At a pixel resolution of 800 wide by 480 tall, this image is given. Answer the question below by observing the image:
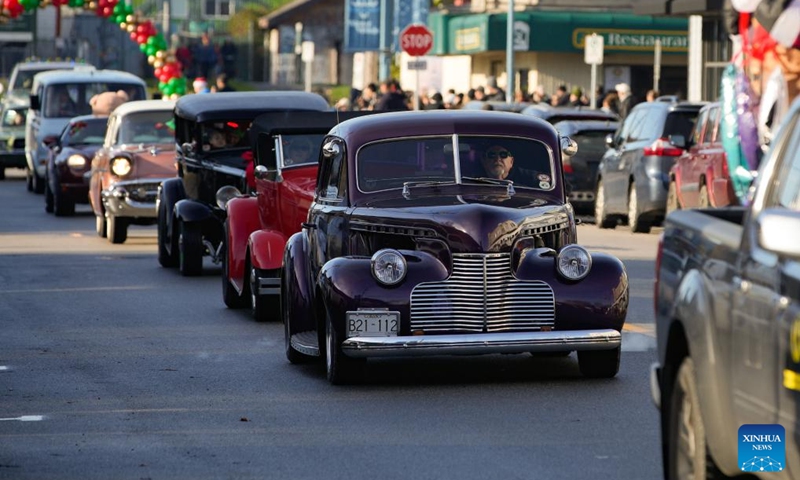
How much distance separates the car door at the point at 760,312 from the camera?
567 cm

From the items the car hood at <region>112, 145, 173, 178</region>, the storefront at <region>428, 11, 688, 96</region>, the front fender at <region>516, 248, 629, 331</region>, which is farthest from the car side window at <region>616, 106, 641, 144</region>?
the storefront at <region>428, 11, 688, 96</region>

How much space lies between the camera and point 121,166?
77.0ft

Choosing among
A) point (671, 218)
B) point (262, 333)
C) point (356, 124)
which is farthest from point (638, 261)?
point (671, 218)

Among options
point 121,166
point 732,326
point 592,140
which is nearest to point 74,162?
point 121,166

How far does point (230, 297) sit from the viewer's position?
15961mm

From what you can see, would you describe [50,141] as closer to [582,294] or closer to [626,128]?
[626,128]

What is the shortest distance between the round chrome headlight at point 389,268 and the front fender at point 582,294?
0.70 meters

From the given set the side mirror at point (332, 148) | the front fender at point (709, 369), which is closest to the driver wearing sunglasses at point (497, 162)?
the side mirror at point (332, 148)

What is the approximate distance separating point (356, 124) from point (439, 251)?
1.67 metres

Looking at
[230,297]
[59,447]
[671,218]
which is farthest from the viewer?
[230,297]

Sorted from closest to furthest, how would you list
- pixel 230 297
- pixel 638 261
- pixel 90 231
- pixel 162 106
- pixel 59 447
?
pixel 59 447, pixel 230 297, pixel 638 261, pixel 162 106, pixel 90 231

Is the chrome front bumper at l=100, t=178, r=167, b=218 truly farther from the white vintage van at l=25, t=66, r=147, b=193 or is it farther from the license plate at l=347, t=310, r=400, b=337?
the license plate at l=347, t=310, r=400, b=337

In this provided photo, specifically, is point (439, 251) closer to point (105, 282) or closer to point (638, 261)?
point (105, 282)

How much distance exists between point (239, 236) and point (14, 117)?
92.9ft
